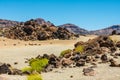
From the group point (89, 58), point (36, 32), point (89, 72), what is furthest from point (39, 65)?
point (36, 32)

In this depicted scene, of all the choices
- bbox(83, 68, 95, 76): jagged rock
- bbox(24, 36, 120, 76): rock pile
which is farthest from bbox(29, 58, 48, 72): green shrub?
bbox(83, 68, 95, 76): jagged rock

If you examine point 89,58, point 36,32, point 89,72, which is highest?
point 36,32

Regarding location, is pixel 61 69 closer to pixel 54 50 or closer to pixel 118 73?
pixel 118 73

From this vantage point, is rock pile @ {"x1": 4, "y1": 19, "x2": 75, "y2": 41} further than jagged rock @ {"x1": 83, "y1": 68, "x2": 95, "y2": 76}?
Yes

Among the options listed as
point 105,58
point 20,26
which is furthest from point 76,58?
point 20,26

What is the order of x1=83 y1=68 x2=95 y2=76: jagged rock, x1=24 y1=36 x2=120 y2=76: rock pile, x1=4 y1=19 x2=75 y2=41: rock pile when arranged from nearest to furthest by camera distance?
x1=83 y1=68 x2=95 y2=76: jagged rock → x1=24 y1=36 x2=120 y2=76: rock pile → x1=4 y1=19 x2=75 y2=41: rock pile

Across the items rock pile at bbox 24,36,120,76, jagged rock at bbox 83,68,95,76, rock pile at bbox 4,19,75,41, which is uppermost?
rock pile at bbox 4,19,75,41

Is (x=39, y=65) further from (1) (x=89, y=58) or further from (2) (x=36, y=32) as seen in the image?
(2) (x=36, y=32)

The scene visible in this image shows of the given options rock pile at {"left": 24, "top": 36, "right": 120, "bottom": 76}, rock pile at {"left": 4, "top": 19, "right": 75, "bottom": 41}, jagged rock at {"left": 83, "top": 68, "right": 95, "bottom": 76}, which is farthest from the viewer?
rock pile at {"left": 4, "top": 19, "right": 75, "bottom": 41}

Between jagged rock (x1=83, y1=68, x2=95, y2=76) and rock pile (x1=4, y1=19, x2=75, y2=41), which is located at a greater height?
rock pile (x1=4, y1=19, x2=75, y2=41)

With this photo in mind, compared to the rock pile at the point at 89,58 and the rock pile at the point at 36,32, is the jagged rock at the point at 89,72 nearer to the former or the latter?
the rock pile at the point at 89,58

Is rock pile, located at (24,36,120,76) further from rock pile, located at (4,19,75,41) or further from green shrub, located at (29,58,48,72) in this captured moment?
rock pile, located at (4,19,75,41)

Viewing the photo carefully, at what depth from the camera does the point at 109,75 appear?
94.3ft

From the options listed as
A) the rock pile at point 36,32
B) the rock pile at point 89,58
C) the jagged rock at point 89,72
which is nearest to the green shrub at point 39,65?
the rock pile at point 89,58
